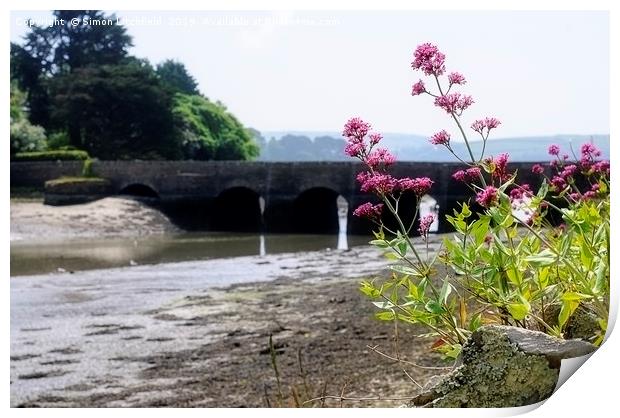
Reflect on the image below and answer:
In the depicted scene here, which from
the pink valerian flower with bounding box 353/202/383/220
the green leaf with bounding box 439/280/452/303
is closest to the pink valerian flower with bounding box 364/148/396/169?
the pink valerian flower with bounding box 353/202/383/220

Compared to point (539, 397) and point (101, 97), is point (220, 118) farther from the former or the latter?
point (539, 397)

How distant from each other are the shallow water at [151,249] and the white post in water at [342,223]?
0.10ft

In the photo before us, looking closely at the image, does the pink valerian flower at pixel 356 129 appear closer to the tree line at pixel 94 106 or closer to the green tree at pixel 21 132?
the tree line at pixel 94 106

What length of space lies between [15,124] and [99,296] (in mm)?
16959

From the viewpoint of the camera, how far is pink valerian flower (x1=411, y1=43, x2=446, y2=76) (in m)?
2.24

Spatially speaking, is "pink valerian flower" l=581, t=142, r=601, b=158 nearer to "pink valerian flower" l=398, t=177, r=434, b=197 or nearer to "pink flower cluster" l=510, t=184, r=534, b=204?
"pink flower cluster" l=510, t=184, r=534, b=204

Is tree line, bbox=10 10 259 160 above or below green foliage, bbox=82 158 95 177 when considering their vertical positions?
above

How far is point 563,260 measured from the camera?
2352 mm

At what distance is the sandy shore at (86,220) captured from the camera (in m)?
23.0

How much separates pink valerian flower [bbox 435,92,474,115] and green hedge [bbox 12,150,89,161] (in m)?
27.2

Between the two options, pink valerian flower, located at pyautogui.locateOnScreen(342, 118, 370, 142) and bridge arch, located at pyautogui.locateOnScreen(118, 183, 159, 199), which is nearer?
pink valerian flower, located at pyautogui.locateOnScreen(342, 118, 370, 142)

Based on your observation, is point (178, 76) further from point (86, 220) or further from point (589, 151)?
point (589, 151)

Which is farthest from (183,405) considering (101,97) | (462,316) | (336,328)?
(101,97)

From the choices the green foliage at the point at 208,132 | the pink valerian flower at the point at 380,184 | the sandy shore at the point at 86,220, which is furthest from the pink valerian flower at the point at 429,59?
the green foliage at the point at 208,132
